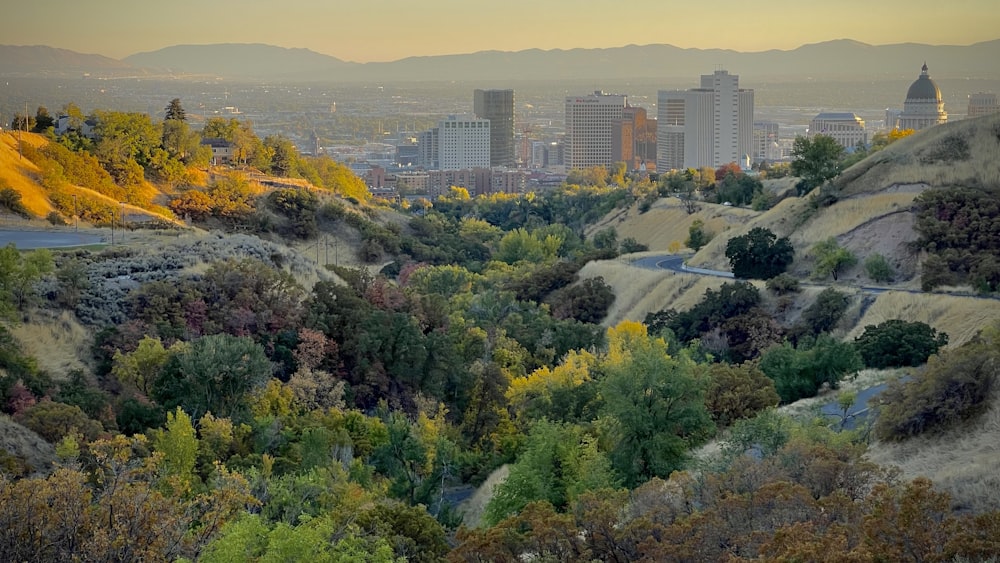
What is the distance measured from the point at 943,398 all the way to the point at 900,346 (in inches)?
573

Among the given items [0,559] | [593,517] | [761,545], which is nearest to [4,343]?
[0,559]

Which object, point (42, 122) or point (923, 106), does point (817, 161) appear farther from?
point (923, 106)

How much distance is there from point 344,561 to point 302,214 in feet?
194

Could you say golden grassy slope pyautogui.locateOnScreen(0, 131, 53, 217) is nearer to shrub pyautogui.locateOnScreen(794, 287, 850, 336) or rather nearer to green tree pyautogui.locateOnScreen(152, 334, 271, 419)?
green tree pyautogui.locateOnScreen(152, 334, 271, 419)

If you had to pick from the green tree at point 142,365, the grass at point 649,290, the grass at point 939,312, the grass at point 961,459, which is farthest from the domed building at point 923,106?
the grass at point 961,459

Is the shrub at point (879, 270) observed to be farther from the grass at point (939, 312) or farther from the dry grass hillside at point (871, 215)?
the grass at point (939, 312)

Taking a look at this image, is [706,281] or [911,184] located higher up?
[911,184]

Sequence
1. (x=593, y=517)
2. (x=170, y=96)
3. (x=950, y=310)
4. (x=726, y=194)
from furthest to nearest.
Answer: (x=170, y=96)
(x=726, y=194)
(x=950, y=310)
(x=593, y=517)

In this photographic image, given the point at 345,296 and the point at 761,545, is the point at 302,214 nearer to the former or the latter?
the point at 345,296

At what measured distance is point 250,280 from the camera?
147 ft

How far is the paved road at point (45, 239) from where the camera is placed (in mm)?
51209

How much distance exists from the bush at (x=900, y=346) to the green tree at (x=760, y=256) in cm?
1678

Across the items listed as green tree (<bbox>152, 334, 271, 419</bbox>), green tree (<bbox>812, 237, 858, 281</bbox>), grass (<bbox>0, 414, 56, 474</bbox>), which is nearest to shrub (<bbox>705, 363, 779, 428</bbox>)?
green tree (<bbox>152, 334, 271, 419</bbox>)

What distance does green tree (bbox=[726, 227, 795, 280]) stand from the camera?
→ 197 feet
